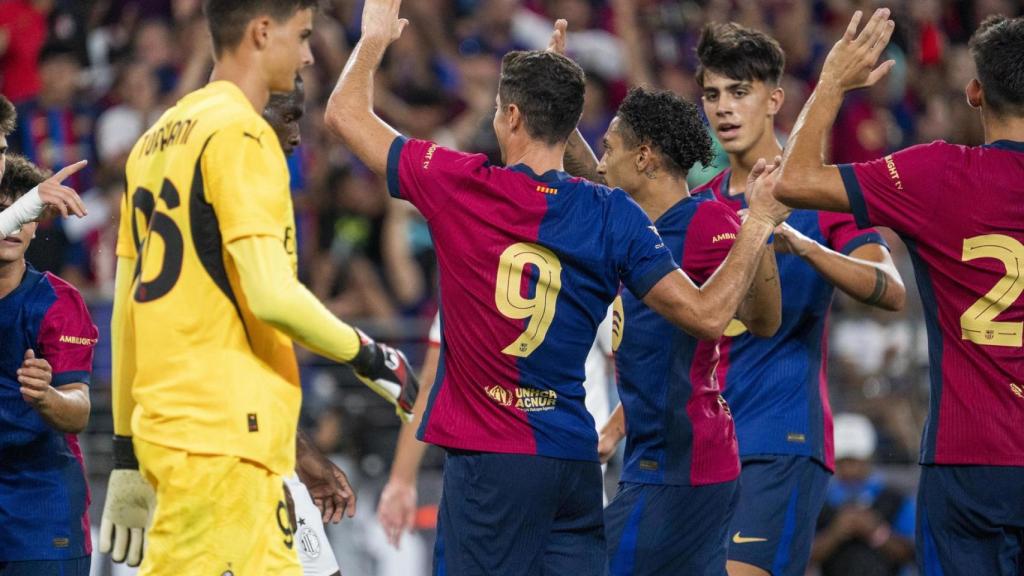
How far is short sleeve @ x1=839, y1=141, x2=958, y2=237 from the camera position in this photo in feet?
16.6

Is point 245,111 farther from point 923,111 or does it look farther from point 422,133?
point 923,111

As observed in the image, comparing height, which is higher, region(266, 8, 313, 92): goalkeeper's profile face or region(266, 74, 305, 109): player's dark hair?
region(266, 8, 313, 92): goalkeeper's profile face

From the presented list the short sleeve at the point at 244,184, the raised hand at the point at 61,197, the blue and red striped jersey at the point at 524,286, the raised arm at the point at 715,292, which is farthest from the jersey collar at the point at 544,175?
the raised hand at the point at 61,197

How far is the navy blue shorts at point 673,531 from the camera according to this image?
5684 mm

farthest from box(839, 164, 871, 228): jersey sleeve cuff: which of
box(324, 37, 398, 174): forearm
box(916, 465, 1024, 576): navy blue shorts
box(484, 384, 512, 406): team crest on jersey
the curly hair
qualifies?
box(324, 37, 398, 174): forearm

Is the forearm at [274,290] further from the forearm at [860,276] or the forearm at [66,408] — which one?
the forearm at [860,276]

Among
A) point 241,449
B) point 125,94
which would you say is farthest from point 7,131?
point 125,94

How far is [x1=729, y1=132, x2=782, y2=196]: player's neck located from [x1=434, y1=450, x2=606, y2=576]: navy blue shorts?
2.29 m

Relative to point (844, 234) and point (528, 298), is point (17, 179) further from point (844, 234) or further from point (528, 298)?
point (844, 234)

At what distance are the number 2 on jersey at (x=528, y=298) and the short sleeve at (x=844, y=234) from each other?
1.96 meters

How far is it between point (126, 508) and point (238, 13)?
1.79 meters

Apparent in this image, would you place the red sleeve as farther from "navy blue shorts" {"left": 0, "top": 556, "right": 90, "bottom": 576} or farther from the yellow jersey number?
the yellow jersey number

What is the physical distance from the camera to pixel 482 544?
198 inches

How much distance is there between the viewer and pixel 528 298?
5.07m
